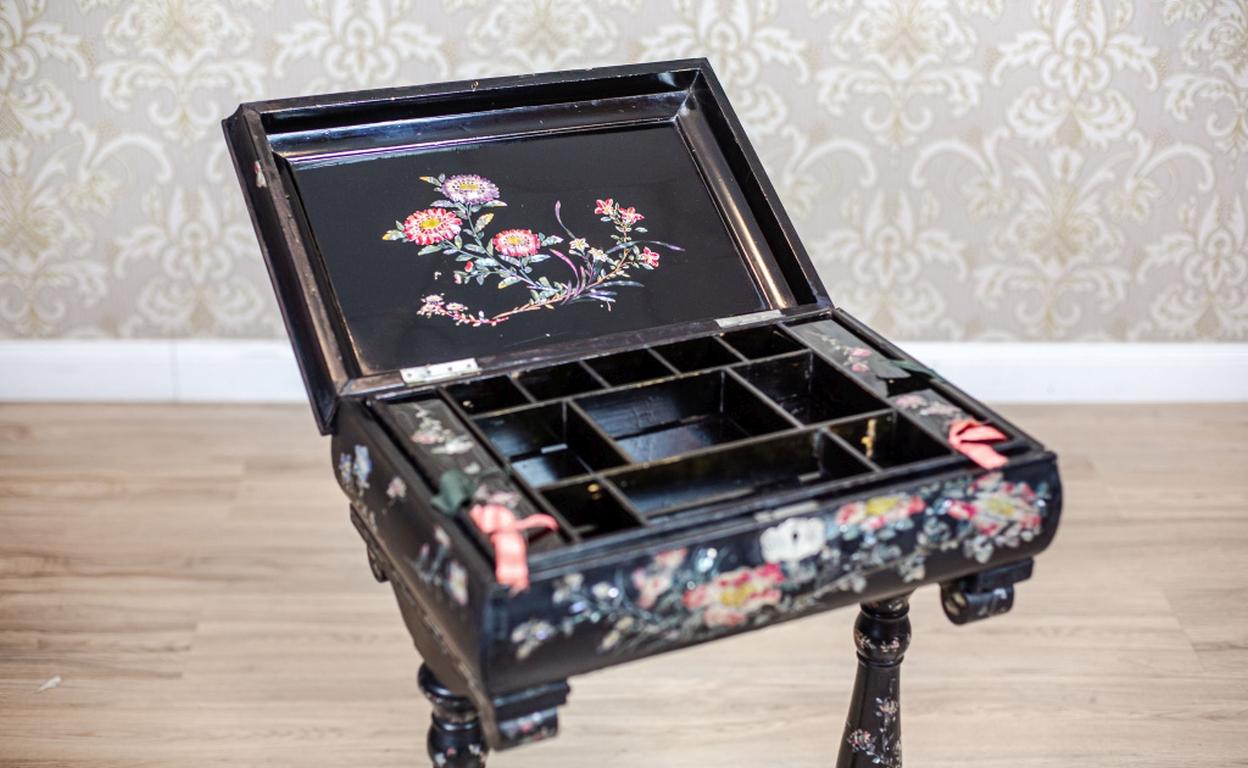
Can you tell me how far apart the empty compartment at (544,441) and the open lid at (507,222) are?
106 millimetres

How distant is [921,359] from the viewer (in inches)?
133

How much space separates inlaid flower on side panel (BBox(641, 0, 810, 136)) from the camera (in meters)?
3.06

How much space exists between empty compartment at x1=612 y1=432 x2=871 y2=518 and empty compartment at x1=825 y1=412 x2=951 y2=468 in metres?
0.03

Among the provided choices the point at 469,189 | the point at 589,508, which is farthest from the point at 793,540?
the point at 469,189

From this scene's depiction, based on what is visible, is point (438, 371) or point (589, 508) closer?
point (589, 508)

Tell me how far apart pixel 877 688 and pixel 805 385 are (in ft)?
1.46

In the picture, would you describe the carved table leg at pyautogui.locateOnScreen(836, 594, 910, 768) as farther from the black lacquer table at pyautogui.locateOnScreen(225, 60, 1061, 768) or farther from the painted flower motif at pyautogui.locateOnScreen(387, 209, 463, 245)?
the painted flower motif at pyautogui.locateOnScreen(387, 209, 463, 245)

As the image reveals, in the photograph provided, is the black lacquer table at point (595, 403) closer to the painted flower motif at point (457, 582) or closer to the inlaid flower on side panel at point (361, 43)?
the painted flower motif at point (457, 582)

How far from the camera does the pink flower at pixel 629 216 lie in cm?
184

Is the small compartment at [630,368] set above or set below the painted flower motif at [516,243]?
below

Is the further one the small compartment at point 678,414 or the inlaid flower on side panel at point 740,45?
the inlaid flower on side panel at point 740,45

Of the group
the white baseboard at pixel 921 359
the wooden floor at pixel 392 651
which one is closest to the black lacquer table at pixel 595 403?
the wooden floor at pixel 392 651

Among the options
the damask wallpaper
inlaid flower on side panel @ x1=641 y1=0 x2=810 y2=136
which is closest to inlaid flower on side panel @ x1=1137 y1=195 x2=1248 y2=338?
the damask wallpaper

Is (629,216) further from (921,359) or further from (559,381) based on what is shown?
(921,359)
